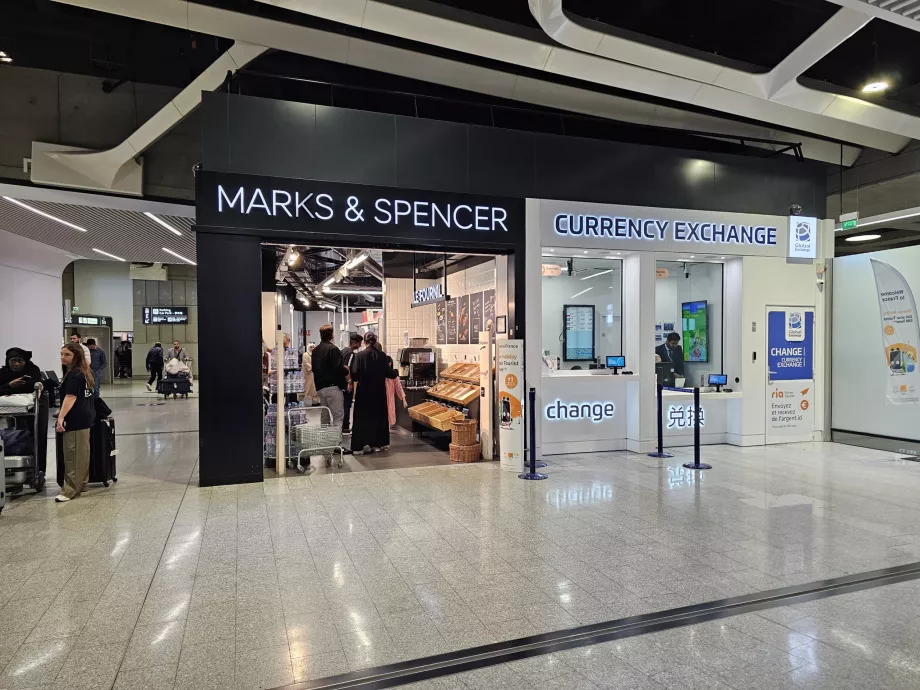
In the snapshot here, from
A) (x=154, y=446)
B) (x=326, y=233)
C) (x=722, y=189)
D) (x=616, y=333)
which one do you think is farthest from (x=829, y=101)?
(x=154, y=446)

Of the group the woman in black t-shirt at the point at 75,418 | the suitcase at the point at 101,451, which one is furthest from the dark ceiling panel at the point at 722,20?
the suitcase at the point at 101,451

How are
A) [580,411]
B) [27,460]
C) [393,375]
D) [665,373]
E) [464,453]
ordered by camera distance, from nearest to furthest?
[27,460], [464,453], [580,411], [393,375], [665,373]

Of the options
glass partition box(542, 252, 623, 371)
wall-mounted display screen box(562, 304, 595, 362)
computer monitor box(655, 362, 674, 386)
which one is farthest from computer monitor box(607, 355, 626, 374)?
computer monitor box(655, 362, 674, 386)

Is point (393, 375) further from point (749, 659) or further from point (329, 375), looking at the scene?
point (749, 659)

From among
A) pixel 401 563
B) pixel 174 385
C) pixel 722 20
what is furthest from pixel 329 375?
pixel 174 385

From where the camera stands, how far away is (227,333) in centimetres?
614

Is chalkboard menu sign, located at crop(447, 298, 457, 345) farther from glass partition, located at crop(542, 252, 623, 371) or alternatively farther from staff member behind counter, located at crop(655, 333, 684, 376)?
staff member behind counter, located at crop(655, 333, 684, 376)

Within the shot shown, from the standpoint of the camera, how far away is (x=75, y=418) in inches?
219

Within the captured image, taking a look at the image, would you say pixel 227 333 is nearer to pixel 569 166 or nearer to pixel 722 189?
pixel 569 166

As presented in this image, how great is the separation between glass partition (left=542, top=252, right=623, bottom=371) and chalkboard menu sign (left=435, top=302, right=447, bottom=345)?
2704mm

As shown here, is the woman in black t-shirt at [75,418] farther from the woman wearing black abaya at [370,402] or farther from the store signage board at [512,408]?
the store signage board at [512,408]

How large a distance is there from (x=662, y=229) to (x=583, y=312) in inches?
63.0

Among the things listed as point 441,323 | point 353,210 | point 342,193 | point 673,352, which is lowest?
point 673,352

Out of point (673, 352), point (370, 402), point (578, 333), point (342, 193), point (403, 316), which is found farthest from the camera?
point (403, 316)
